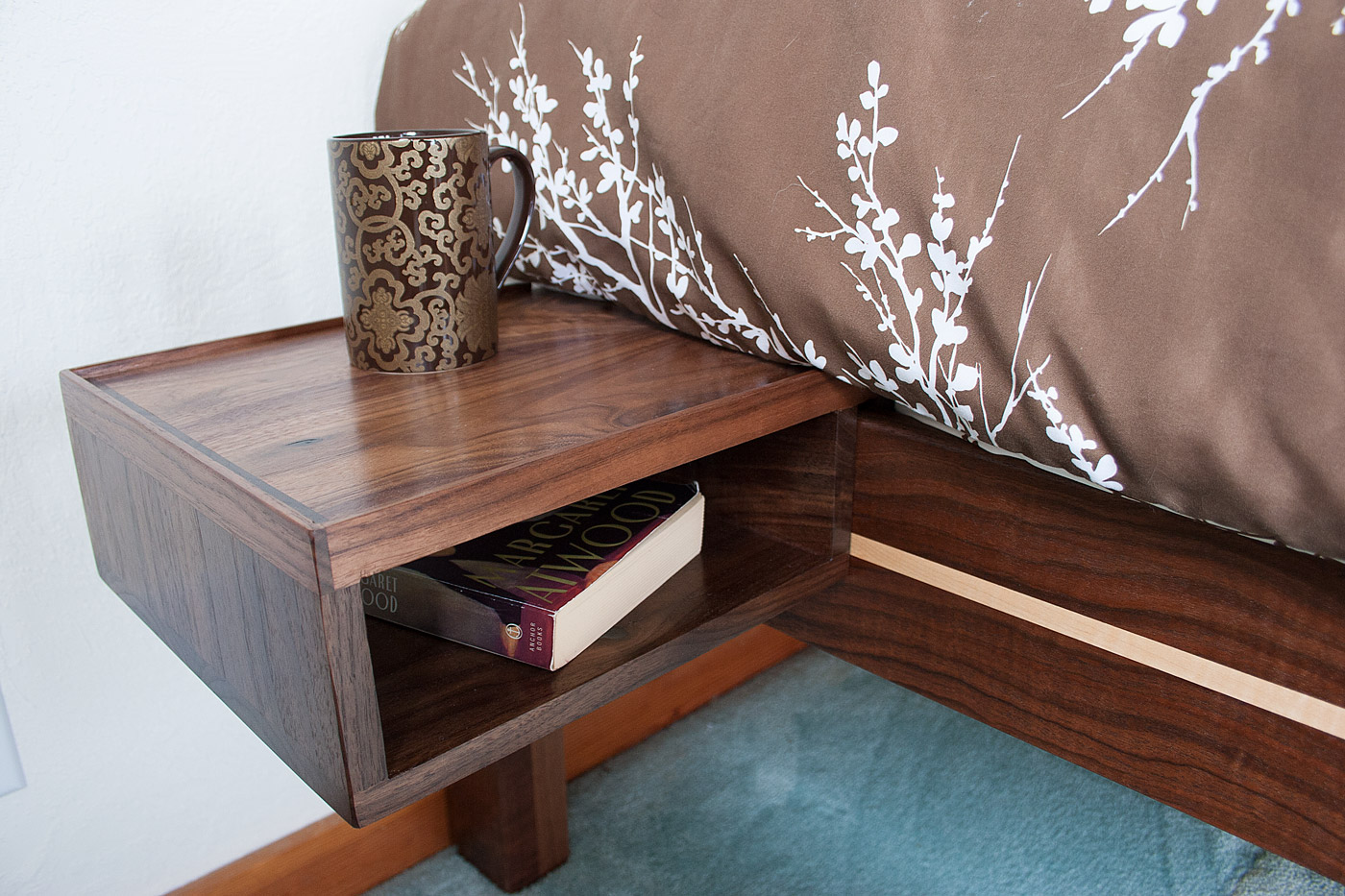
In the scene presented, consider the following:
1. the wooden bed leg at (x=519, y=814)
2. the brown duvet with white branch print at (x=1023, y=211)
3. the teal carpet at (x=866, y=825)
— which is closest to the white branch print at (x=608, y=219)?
the brown duvet with white branch print at (x=1023, y=211)

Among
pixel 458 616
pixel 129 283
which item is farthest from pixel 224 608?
pixel 129 283

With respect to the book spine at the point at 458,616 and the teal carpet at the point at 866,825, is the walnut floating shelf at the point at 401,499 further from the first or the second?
the teal carpet at the point at 866,825

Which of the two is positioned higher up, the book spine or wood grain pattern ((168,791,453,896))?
the book spine

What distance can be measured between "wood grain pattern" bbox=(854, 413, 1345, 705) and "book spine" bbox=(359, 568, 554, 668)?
196 mm

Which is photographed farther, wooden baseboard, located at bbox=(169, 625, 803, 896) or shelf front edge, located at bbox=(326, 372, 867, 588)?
wooden baseboard, located at bbox=(169, 625, 803, 896)

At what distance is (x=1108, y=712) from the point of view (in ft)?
1.50

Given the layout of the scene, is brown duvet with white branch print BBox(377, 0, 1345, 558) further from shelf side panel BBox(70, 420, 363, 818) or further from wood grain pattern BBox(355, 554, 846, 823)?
shelf side panel BBox(70, 420, 363, 818)

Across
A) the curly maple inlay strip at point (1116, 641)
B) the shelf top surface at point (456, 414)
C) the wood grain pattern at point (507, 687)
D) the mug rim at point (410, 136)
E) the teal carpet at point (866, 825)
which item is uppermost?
the mug rim at point (410, 136)

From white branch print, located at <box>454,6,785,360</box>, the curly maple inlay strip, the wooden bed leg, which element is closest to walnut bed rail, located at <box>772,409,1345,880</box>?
the curly maple inlay strip

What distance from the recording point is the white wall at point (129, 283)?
24.6 inches

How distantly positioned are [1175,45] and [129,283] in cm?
62

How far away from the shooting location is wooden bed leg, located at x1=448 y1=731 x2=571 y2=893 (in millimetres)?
814

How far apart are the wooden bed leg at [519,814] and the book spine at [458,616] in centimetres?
33

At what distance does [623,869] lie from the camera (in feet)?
2.83
